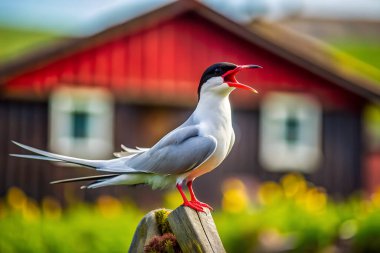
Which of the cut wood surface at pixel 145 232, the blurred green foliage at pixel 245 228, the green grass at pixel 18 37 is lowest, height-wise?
the blurred green foliage at pixel 245 228

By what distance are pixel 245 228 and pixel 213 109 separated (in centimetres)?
784

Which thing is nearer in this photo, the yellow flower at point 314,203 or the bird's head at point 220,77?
the bird's head at point 220,77

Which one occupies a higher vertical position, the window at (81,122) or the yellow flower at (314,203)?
the window at (81,122)

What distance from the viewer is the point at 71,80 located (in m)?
19.4

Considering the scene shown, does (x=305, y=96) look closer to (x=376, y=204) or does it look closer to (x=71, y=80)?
(x=71, y=80)

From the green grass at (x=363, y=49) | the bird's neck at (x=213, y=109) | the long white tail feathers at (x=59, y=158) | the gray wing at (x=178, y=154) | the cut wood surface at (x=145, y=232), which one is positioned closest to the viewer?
the long white tail feathers at (x=59, y=158)

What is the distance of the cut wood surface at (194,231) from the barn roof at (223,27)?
15048 millimetres

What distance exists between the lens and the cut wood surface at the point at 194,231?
405 cm

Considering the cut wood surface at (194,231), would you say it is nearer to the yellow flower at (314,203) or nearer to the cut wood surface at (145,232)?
the cut wood surface at (145,232)

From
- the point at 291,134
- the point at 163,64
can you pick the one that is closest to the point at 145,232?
the point at 163,64

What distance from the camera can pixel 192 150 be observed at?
4617 millimetres

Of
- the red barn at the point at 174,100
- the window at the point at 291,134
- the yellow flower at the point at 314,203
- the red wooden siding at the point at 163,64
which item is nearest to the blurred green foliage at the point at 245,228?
the yellow flower at the point at 314,203

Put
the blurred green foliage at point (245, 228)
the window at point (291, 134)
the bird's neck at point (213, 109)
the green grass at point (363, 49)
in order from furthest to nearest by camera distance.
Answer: the green grass at point (363, 49) → the window at point (291, 134) → the blurred green foliage at point (245, 228) → the bird's neck at point (213, 109)

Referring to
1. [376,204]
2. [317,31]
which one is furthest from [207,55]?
[317,31]
